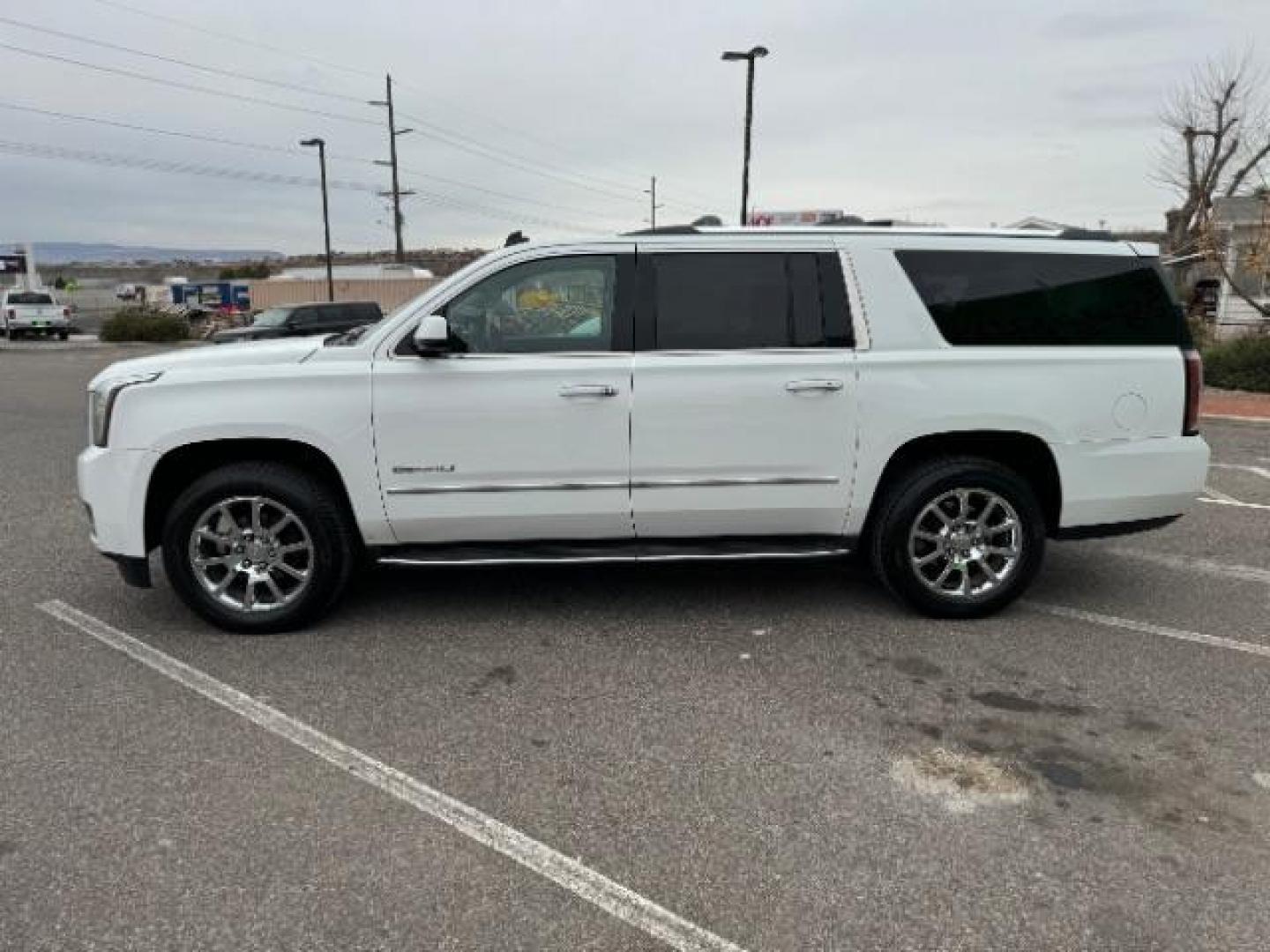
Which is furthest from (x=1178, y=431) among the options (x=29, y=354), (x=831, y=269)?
(x=29, y=354)

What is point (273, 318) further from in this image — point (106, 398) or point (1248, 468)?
point (1248, 468)

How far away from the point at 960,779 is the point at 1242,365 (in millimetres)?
13762

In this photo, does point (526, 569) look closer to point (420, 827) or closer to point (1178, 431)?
point (420, 827)

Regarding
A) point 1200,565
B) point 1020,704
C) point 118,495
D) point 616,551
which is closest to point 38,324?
point 118,495

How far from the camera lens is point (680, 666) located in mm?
4180

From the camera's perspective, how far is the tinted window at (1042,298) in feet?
15.0

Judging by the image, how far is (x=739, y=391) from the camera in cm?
439

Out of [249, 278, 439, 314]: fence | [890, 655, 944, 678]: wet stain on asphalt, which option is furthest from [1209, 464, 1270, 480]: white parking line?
[249, 278, 439, 314]: fence

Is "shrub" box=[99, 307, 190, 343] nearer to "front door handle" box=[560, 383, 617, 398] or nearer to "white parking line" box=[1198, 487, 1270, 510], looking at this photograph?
"front door handle" box=[560, 383, 617, 398]

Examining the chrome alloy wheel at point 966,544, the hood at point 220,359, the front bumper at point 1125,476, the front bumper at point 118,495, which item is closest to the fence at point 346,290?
the hood at point 220,359

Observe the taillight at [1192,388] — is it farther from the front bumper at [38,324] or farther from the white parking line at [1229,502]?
the front bumper at [38,324]

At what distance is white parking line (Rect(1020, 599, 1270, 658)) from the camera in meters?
4.36

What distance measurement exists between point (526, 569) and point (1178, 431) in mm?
3466

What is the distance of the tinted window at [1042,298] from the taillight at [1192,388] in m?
0.12
